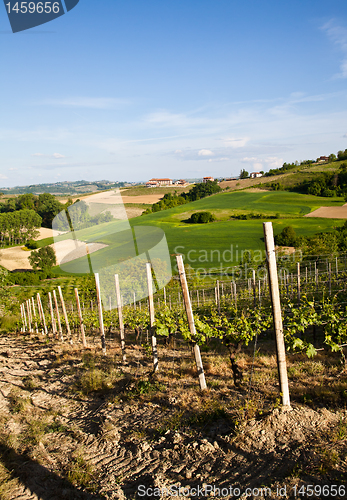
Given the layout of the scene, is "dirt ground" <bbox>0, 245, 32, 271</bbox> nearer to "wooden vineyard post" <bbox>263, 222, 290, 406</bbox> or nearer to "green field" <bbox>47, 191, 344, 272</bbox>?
"green field" <bbox>47, 191, 344, 272</bbox>

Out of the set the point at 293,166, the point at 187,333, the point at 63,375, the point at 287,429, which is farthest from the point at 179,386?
the point at 293,166

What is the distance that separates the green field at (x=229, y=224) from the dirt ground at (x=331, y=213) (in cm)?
126

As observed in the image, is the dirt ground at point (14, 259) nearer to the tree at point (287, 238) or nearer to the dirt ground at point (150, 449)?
the tree at point (287, 238)

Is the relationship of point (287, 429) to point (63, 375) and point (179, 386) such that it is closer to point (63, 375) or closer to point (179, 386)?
point (179, 386)

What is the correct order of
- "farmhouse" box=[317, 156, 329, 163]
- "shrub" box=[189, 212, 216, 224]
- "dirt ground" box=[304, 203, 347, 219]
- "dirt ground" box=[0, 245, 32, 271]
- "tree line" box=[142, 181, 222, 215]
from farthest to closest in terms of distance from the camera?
"farmhouse" box=[317, 156, 329, 163], "tree line" box=[142, 181, 222, 215], "shrub" box=[189, 212, 216, 224], "dirt ground" box=[304, 203, 347, 219], "dirt ground" box=[0, 245, 32, 271]

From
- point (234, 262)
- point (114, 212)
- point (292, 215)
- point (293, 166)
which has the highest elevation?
point (293, 166)

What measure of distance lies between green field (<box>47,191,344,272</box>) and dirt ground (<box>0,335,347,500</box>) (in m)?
23.3

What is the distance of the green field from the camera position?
1512 inches

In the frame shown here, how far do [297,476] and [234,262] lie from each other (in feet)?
109

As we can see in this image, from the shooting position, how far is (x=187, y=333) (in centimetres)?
471

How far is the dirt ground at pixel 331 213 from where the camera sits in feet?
143

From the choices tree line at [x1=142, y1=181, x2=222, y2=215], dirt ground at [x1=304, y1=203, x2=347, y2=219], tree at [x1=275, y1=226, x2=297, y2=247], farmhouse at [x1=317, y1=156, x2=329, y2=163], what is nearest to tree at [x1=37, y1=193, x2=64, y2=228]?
tree line at [x1=142, y1=181, x2=222, y2=215]

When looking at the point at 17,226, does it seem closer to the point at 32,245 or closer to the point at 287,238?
the point at 32,245

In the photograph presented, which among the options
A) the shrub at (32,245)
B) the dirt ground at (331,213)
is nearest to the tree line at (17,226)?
the shrub at (32,245)
